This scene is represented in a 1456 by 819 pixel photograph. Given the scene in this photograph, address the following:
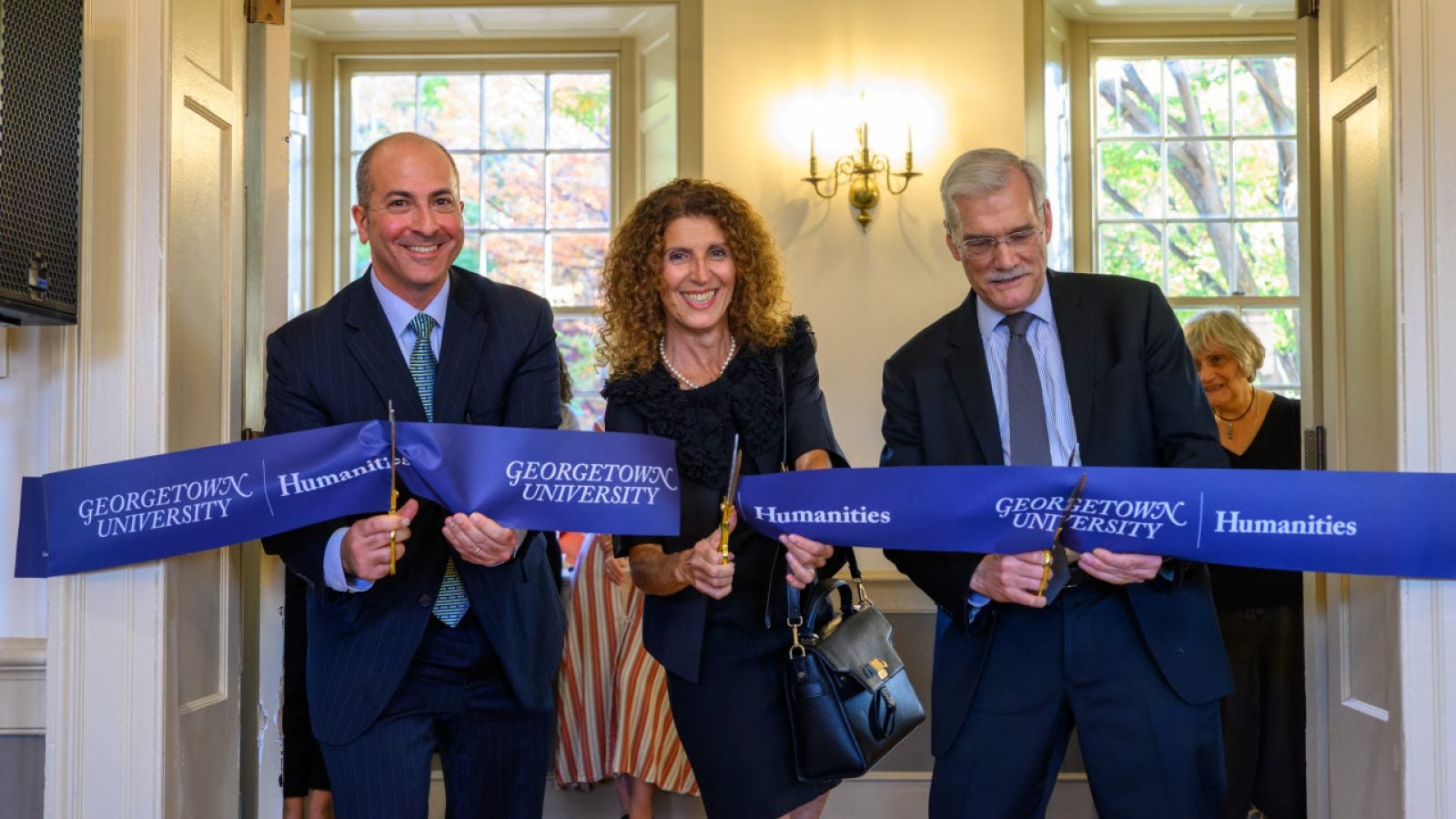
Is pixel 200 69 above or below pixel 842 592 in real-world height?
above

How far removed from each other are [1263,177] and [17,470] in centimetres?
553

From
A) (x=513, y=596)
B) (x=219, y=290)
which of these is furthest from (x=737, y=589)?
(x=219, y=290)

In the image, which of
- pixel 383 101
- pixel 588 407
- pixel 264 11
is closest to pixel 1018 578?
pixel 264 11

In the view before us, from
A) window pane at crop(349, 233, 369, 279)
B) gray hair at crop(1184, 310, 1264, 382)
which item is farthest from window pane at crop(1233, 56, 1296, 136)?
window pane at crop(349, 233, 369, 279)

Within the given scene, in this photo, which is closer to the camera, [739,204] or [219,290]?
[739,204]

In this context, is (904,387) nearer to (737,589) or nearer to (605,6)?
(737,589)

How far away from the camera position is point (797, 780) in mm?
2777

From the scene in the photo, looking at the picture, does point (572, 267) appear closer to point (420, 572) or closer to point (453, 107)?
point (453, 107)

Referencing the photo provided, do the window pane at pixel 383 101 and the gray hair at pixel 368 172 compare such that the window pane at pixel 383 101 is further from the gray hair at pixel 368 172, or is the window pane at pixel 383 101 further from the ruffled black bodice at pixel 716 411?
the ruffled black bodice at pixel 716 411

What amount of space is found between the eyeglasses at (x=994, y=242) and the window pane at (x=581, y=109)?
4.37m

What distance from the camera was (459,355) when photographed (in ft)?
8.86

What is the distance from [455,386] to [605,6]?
406 centimetres

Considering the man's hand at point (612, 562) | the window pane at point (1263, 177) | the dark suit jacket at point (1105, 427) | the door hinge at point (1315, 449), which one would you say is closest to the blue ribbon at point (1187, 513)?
the dark suit jacket at point (1105, 427)

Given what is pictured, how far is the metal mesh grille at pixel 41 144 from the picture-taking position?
2453 mm
